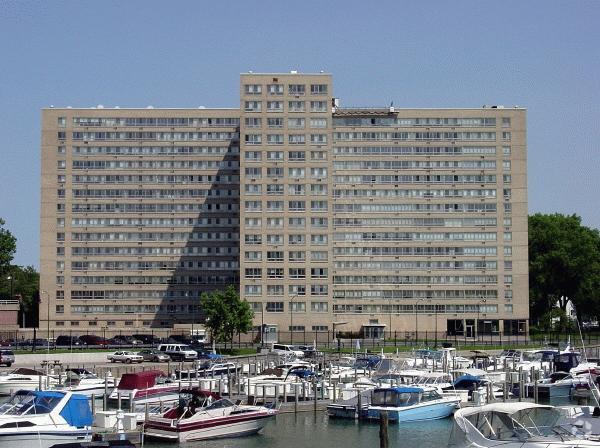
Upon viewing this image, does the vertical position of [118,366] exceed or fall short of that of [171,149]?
it falls short

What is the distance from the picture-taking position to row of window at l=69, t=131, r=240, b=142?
18438 centimetres

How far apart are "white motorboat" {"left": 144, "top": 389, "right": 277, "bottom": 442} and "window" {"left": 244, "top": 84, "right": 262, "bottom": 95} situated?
11266 centimetres

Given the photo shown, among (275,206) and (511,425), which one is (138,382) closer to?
(511,425)

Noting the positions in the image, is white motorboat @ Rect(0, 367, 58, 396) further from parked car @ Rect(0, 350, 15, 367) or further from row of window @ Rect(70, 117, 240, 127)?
row of window @ Rect(70, 117, 240, 127)

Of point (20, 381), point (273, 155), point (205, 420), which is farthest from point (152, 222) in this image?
point (205, 420)

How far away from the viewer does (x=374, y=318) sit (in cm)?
17825

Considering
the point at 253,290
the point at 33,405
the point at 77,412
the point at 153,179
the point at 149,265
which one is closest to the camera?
the point at 33,405

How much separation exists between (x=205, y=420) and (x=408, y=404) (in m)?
15.7

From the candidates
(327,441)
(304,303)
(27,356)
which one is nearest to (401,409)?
(327,441)

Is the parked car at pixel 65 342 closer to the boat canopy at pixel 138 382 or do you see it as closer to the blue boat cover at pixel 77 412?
the boat canopy at pixel 138 382

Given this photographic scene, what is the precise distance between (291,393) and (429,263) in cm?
10161

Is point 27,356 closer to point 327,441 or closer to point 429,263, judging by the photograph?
point 327,441

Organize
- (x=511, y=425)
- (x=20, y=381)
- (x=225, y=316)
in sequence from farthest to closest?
(x=225, y=316)
(x=20, y=381)
(x=511, y=425)

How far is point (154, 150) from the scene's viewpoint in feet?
612
